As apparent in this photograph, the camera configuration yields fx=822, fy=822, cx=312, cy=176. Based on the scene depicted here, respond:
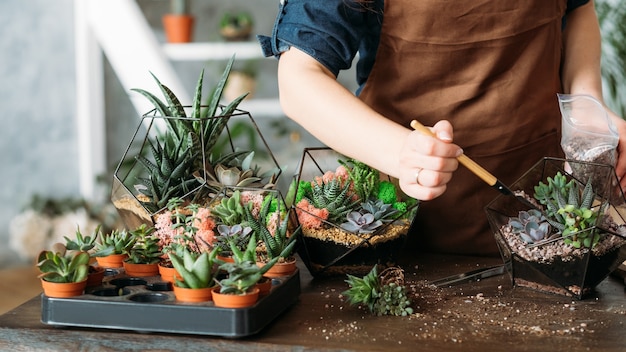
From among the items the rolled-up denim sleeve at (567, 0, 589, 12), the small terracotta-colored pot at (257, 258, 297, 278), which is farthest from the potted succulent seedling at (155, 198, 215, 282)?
the rolled-up denim sleeve at (567, 0, 589, 12)

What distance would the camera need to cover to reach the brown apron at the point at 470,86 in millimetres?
1594

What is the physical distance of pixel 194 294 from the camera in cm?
106

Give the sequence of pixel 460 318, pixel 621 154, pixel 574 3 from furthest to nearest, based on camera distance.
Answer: pixel 574 3 < pixel 621 154 < pixel 460 318

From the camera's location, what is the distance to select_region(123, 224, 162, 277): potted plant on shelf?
1.23m

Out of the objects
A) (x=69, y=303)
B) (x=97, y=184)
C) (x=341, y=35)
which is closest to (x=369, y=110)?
(x=341, y=35)

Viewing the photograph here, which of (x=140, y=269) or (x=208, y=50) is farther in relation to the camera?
(x=208, y=50)

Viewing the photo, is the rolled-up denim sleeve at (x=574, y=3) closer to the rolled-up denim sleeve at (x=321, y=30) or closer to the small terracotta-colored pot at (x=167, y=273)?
the rolled-up denim sleeve at (x=321, y=30)

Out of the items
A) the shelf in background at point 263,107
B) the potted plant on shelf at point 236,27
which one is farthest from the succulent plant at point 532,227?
the potted plant on shelf at point 236,27

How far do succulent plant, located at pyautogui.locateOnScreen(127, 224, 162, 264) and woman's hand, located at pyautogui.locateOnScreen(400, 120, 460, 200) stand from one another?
0.39m

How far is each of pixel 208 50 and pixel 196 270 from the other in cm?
323

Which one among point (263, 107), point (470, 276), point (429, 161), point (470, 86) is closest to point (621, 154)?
point (470, 86)

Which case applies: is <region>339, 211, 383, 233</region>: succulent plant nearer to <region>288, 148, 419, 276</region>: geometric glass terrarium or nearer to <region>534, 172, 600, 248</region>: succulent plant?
<region>288, 148, 419, 276</region>: geometric glass terrarium

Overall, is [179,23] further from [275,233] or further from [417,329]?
[417,329]

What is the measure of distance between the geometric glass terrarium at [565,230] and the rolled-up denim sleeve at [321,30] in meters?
0.40
